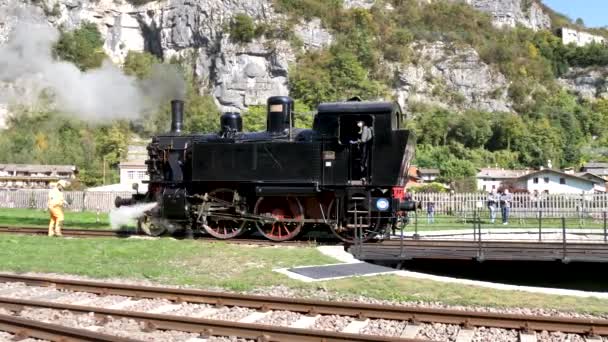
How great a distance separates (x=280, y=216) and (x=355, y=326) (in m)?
7.80

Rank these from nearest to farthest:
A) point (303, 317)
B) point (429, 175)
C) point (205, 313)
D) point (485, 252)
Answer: point (303, 317) → point (205, 313) → point (485, 252) → point (429, 175)

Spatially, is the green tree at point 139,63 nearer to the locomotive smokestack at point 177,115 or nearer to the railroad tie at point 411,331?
the locomotive smokestack at point 177,115

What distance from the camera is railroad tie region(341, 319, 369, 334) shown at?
7.13 metres

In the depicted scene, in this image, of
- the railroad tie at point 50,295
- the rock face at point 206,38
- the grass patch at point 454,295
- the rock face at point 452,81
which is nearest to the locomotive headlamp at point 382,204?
the grass patch at point 454,295

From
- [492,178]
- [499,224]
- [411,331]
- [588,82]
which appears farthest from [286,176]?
[588,82]

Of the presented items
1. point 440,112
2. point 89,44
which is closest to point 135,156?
point 89,44

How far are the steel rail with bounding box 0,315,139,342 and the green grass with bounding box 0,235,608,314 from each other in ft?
11.2

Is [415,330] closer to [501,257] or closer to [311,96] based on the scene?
[501,257]

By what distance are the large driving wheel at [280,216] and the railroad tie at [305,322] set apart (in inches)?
277

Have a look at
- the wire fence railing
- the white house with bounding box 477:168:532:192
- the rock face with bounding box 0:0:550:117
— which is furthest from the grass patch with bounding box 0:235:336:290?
the rock face with bounding box 0:0:550:117

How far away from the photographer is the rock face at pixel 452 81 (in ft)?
322

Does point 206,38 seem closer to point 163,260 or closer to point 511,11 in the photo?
point 511,11

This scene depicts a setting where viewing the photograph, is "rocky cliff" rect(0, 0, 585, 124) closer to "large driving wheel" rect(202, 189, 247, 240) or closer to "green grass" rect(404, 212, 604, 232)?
"green grass" rect(404, 212, 604, 232)

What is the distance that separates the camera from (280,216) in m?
15.0
